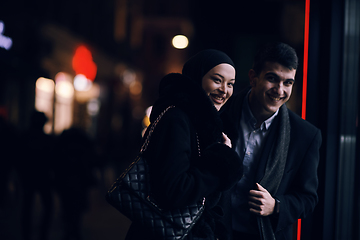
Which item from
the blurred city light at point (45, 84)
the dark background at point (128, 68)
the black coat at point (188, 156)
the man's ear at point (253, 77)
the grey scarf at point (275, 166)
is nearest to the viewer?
the black coat at point (188, 156)

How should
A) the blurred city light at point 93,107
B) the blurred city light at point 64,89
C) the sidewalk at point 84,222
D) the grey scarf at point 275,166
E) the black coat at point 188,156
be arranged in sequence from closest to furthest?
the black coat at point 188,156
the grey scarf at point 275,166
the sidewalk at point 84,222
the blurred city light at point 64,89
the blurred city light at point 93,107

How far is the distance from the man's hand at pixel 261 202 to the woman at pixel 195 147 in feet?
0.74

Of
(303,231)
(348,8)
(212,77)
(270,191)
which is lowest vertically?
(303,231)

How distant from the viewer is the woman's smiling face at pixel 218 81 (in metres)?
1.84

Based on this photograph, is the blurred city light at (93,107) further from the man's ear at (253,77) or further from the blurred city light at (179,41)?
the man's ear at (253,77)

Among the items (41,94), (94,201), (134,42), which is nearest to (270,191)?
(94,201)

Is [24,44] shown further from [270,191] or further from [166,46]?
[166,46]

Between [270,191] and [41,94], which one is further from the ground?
[41,94]

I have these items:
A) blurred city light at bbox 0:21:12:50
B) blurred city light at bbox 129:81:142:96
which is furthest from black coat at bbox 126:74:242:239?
blurred city light at bbox 129:81:142:96

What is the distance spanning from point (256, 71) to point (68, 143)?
3440 mm

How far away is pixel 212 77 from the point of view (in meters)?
1.84

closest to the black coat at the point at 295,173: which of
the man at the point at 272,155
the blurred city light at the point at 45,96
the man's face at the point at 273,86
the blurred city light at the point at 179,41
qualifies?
the man at the point at 272,155

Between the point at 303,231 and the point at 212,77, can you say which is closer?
the point at 212,77

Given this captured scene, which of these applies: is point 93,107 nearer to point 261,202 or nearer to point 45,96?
point 45,96
